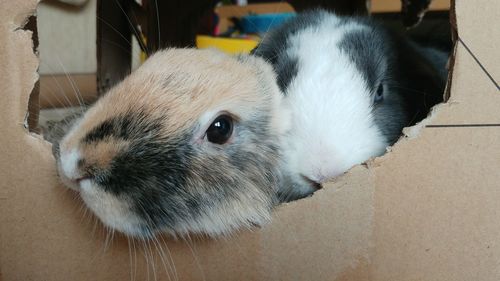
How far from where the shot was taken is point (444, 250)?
98 centimetres

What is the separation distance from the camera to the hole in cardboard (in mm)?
1495

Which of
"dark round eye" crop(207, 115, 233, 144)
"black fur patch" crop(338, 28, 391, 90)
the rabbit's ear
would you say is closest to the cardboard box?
"dark round eye" crop(207, 115, 233, 144)

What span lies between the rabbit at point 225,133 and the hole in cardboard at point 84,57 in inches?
10.2

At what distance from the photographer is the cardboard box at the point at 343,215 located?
3.05 feet

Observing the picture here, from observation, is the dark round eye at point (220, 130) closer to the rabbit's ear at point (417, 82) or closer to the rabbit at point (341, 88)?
the rabbit at point (341, 88)

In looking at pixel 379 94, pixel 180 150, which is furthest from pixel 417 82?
pixel 180 150

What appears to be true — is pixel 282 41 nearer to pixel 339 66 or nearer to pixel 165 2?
pixel 339 66

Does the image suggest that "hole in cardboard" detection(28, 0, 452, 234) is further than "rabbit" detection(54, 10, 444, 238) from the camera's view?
Yes

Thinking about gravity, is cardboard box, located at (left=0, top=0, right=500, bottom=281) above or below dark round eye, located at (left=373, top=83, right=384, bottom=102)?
below

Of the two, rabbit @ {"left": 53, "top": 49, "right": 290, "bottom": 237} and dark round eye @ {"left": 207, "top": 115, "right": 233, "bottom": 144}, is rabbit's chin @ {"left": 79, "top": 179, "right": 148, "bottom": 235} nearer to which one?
rabbit @ {"left": 53, "top": 49, "right": 290, "bottom": 237}

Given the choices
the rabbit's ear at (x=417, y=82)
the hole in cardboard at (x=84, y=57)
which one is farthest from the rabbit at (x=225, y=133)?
the hole in cardboard at (x=84, y=57)

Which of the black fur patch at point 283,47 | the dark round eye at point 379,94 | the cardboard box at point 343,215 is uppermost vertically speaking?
the black fur patch at point 283,47

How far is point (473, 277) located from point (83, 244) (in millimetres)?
858

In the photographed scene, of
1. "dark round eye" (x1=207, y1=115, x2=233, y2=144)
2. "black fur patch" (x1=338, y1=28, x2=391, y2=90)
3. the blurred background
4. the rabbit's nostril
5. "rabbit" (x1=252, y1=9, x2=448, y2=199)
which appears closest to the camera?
the rabbit's nostril
